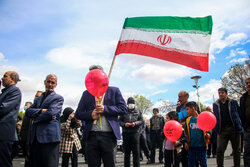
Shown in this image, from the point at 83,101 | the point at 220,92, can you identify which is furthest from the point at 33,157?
the point at 220,92

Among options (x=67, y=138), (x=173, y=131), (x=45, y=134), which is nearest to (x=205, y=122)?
(x=173, y=131)

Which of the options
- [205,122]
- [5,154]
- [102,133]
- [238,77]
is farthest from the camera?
[238,77]

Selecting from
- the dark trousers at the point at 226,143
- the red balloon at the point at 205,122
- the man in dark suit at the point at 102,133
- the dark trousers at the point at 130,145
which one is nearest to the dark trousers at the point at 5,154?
the man in dark suit at the point at 102,133

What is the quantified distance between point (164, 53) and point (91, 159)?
9.54ft

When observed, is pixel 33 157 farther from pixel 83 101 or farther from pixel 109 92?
pixel 109 92

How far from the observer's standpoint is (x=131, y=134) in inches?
253

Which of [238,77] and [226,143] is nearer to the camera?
[226,143]

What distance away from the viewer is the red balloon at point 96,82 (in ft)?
11.0

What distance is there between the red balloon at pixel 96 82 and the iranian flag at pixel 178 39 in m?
1.87

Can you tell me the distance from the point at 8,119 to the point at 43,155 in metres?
0.79

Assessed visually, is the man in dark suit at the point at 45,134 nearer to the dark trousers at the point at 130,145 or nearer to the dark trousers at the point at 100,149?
the dark trousers at the point at 100,149

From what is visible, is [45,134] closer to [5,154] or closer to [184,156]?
[5,154]

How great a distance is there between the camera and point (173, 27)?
5215 millimetres

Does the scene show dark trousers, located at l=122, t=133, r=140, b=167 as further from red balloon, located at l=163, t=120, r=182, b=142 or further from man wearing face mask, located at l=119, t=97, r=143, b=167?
red balloon, located at l=163, t=120, r=182, b=142
